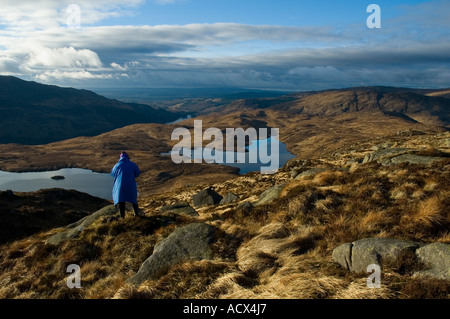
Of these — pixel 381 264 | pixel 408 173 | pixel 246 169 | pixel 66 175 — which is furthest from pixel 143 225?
pixel 66 175

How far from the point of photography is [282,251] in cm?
927

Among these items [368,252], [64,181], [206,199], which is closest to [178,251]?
[368,252]

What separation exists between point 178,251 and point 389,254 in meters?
6.43

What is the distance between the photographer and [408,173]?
14.2m

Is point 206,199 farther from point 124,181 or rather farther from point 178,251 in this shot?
point 178,251

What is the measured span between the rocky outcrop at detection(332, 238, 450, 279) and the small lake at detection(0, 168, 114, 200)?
139m

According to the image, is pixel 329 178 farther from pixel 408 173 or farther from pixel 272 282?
pixel 272 282

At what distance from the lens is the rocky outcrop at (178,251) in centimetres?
914

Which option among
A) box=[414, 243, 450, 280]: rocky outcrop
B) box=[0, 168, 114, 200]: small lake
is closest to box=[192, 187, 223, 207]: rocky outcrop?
box=[414, 243, 450, 280]: rocky outcrop

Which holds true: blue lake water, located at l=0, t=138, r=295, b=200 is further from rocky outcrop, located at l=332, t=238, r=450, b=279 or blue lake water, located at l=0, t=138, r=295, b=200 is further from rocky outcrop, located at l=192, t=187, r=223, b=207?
rocky outcrop, located at l=332, t=238, r=450, b=279

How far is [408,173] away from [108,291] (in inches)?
548

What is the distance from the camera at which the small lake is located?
150 m

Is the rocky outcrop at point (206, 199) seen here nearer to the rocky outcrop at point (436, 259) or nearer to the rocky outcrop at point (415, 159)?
the rocky outcrop at point (415, 159)

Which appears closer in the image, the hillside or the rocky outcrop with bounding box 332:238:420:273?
the hillside
